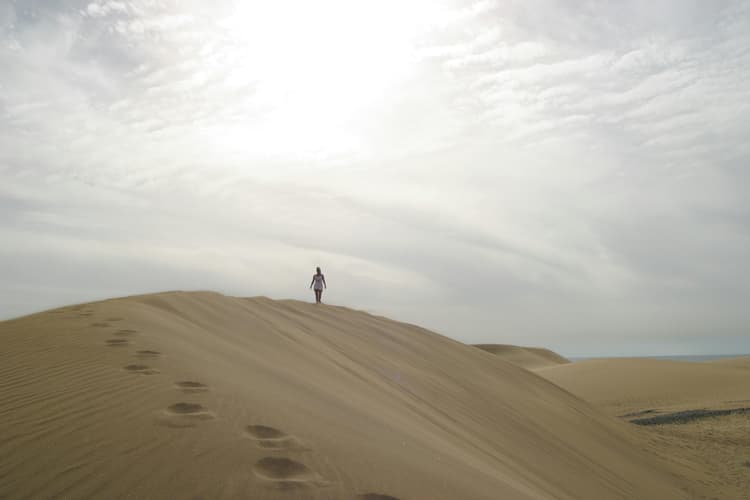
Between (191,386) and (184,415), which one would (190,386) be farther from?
(184,415)

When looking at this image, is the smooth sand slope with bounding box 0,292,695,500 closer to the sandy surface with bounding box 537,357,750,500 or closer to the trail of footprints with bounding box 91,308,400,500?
the trail of footprints with bounding box 91,308,400,500

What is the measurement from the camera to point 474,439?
709 centimetres

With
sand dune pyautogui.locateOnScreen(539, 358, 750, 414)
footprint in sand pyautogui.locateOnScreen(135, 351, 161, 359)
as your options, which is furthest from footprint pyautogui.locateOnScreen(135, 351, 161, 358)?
sand dune pyautogui.locateOnScreen(539, 358, 750, 414)

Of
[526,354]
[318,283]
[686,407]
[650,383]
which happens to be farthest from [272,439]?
[526,354]

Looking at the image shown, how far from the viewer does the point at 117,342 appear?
568 cm

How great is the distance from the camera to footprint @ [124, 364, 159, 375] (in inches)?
185

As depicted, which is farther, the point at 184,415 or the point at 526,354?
the point at 526,354

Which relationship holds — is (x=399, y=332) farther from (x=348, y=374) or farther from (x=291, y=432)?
(x=291, y=432)

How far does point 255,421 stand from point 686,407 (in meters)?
20.4

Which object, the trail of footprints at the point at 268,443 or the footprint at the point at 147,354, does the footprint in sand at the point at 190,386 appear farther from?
the footprint at the point at 147,354

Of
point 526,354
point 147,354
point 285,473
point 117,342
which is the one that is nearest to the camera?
point 285,473

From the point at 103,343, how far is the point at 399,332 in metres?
8.85

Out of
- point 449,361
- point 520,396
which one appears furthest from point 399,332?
point 520,396

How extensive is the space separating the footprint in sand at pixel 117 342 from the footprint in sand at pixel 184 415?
2022 mm
